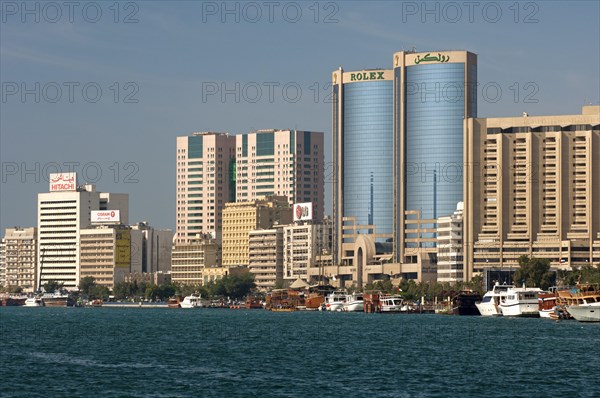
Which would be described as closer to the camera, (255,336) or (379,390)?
(379,390)

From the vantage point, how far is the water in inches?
4045

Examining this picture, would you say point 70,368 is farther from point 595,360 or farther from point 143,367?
point 595,360

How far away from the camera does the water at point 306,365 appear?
337 feet

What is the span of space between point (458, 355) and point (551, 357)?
368 inches

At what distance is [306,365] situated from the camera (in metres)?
125

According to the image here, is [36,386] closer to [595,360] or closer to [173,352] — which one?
[173,352]

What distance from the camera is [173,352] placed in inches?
5723

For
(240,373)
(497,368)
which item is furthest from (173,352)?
(497,368)

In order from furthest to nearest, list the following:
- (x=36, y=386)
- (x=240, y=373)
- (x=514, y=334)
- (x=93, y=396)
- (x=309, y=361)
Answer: (x=514, y=334) < (x=309, y=361) < (x=240, y=373) < (x=36, y=386) < (x=93, y=396)

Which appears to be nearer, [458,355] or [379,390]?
[379,390]

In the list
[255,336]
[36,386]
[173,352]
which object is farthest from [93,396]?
[255,336]

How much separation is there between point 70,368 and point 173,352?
78.4 feet

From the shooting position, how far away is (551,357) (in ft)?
442

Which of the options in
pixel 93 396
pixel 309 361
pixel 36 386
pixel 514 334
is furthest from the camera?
pixel 514 334
